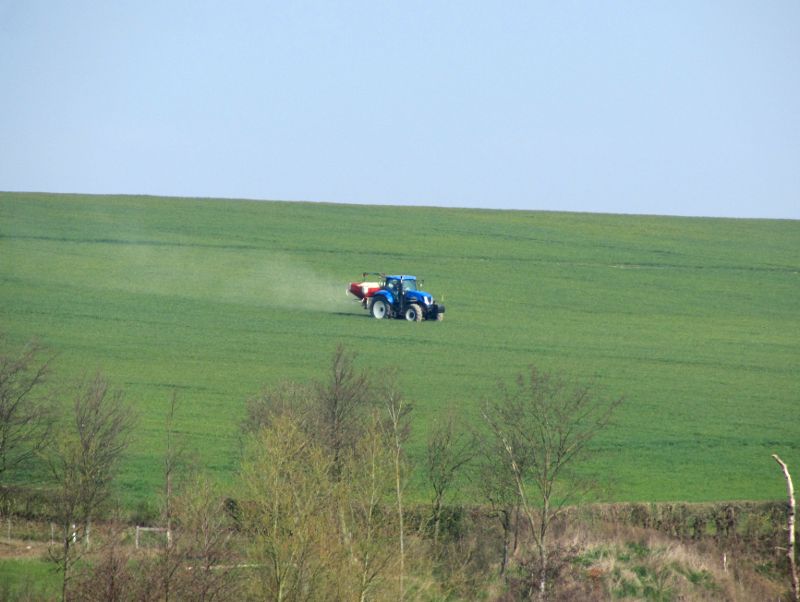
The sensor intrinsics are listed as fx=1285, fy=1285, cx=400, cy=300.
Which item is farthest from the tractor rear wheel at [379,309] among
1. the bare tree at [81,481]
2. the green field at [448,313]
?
the bare tree at [81,481]

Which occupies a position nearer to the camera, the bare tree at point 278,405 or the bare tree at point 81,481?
the bare tree at point 81,481

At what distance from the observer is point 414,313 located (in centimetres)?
6631

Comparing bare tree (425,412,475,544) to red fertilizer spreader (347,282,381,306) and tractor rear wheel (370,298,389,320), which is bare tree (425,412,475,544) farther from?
red fertilizer spreader (347,282,381,306)

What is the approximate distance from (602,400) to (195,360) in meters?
18.2

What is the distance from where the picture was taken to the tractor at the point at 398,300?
65312 mm

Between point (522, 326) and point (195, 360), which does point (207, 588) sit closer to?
point (195, 360)

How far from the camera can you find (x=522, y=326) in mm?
68188

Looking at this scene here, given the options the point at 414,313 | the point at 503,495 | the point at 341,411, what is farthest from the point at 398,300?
the point at 503,495

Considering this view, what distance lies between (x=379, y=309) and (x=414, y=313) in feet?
5.97

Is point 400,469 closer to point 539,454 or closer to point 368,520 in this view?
point 368,520

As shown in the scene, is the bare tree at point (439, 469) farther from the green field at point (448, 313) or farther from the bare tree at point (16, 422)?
the bare tree at point (16, 422)

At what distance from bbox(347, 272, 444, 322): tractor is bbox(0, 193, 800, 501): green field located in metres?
1.09

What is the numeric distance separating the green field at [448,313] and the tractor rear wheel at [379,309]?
1025mm

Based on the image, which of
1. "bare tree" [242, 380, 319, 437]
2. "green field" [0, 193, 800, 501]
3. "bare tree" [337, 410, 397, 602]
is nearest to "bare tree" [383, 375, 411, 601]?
"bare tree" [337, 410, 397, 602]
